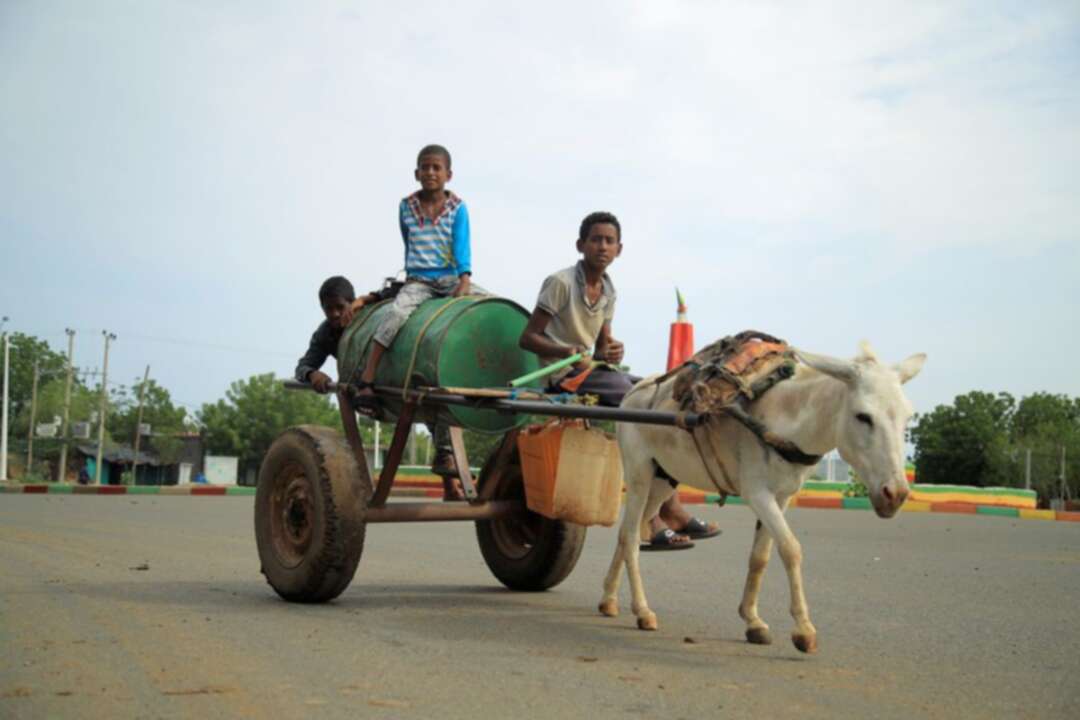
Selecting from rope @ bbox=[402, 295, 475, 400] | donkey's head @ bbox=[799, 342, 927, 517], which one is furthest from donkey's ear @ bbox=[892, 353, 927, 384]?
rope @ bbox=[402, 295, 475, 400]

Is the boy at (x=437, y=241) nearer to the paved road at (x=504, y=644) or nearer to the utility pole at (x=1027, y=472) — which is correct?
the paved road at (x=504, y=644)

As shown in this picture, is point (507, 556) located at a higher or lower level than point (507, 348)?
lower

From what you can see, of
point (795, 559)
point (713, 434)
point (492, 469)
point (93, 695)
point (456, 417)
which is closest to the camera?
point (93, 695)

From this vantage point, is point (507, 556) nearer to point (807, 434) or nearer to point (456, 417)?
point (456, 417)

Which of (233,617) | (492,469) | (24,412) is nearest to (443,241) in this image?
(492,469)

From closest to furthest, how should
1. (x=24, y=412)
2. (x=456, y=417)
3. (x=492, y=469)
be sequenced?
(x=456, y=417), (x=492, y=469), (x=24, y=412)

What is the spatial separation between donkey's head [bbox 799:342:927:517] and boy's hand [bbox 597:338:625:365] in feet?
7.28

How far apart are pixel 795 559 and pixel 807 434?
587 mm

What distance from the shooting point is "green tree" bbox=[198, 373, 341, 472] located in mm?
75062

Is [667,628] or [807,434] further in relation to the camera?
[667,628]

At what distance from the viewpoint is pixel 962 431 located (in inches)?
2869

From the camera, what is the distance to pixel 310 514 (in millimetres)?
6699

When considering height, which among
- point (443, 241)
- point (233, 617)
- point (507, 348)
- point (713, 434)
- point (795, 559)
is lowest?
point (233, 617)

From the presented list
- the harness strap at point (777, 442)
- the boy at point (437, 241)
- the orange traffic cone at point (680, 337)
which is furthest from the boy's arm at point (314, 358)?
the orange traffic cone at point (680, 337)
